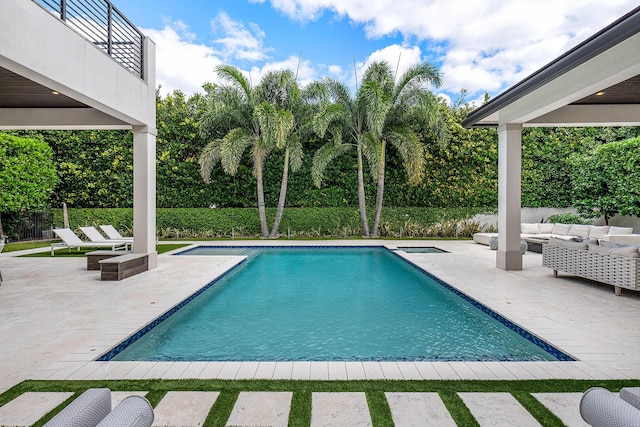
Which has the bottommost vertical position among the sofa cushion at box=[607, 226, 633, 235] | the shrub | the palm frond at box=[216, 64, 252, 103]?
the sofa cushion at box=[607, 226, 633, 235]

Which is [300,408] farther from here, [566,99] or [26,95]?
[26,95]

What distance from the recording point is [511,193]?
8734 millimetres

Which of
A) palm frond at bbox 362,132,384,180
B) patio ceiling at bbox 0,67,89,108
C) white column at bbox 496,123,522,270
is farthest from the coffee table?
patio ceiling at bbox 0,67,89,108

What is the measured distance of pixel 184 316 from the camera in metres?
5.75

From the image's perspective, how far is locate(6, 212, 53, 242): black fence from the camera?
15.7 m

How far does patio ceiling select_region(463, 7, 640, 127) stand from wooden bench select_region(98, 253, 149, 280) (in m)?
8.31

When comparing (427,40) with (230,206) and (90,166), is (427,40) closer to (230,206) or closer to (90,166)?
(230,206)

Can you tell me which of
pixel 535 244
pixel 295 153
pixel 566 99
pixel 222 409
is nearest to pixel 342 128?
pixel 295 153

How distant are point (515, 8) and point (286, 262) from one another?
1305 centimetres

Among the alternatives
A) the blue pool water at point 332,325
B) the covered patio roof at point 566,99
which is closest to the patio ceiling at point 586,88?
the covered patio roof at point 566,99

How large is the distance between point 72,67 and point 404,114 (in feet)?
40.8

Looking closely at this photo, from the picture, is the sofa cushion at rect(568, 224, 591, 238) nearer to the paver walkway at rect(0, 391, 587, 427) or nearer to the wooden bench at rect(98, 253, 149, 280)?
the paver walkway at rect(0, 391, 587, 427)

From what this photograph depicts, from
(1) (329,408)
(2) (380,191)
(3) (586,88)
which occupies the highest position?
(3) (586,88)

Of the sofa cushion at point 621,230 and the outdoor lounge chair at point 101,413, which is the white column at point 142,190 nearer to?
the outdoor lounge chair at point 101,413
